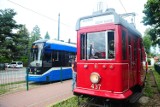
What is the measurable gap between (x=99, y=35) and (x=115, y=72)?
1389mm

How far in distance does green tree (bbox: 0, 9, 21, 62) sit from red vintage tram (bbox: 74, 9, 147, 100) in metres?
35.8

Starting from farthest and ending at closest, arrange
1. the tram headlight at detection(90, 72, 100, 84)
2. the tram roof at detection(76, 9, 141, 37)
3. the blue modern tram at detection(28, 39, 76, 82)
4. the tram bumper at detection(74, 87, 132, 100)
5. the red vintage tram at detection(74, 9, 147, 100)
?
1. the blue modern tram at detection(28, 39, 76, 82)
2. the tram headlight at detection(90, 72, 100, 84)
3. the tram roof at detection(76, 9, 141, 37)
4. the red vintage tram at detection(74, 9, 147, 100)
5. the tram bumper at detection(74, 87, 132, 100)

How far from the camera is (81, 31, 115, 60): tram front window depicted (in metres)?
6.49

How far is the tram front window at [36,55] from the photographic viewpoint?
13930mm

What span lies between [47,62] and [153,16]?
10.9 meters

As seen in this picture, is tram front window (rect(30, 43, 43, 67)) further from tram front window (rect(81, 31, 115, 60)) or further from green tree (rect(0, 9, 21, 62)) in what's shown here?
green tree (rect(0, 9, 21, 62))

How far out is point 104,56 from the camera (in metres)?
6.55

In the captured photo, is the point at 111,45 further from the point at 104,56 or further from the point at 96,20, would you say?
the point at 96,20

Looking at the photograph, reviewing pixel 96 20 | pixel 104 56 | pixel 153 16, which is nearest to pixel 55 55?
pixel 96 20

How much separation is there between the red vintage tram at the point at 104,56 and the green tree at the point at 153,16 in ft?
33.8

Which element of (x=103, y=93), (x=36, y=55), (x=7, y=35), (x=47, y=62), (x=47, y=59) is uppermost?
(x=7, y=35)

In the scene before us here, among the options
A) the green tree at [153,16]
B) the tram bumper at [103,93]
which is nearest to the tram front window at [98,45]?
the tram bumper at [103,93]

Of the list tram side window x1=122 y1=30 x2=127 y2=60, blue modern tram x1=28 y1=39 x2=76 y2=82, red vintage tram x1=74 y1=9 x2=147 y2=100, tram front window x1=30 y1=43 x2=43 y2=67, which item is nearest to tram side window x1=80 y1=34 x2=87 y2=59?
red vintage tram x1=74 y1=9 x2=147 y2=100

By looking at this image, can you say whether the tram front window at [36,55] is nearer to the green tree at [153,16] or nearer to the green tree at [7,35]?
the green tree at [153,16]
